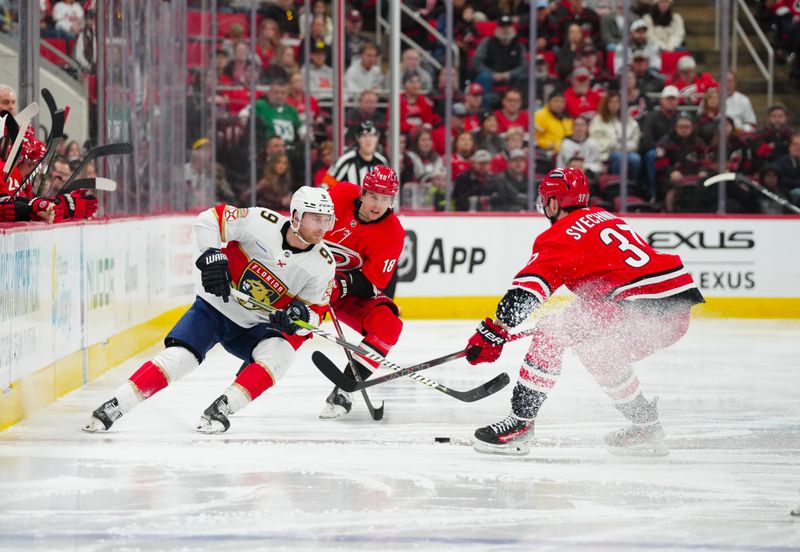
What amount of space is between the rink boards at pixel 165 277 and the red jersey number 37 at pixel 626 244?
201cm

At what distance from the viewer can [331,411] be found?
5.03 metres

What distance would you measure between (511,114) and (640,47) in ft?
3.96

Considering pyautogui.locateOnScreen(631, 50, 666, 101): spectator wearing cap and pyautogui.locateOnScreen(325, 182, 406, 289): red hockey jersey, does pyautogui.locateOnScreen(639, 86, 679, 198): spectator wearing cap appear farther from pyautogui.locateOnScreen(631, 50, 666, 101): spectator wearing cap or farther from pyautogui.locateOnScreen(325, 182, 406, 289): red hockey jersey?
pyautogui.locateOnScreen(325, 182, 406, 289): red hockey jersey

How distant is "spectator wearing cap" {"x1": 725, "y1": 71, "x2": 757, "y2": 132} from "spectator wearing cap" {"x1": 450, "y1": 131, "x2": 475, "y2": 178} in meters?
1.91

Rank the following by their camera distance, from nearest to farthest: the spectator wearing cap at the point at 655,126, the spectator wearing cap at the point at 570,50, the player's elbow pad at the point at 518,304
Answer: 1. the player's elbow pad at the point at 518,304
2. the spectator wearing cap at the point at 655,126
3. the spectator wearing cap at the point at 570,50

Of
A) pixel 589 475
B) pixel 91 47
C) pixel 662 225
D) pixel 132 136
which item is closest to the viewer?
pixel 589 475

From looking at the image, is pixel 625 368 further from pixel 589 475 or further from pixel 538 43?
pixel 538 43

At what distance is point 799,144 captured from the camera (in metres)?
9.61

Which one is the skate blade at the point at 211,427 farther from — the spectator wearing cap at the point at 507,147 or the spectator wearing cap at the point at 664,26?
the spectator wearing cap at the point at 664,26

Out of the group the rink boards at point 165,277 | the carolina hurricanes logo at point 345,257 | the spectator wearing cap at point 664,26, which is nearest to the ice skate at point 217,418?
the rink boards at point 165,277

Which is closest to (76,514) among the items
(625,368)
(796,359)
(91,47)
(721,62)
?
(625,368)

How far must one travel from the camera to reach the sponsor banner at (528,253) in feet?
30.1

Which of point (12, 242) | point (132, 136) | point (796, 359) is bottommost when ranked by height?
point (796, 359)

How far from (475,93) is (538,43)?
0.62 metres
